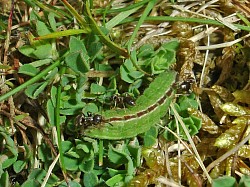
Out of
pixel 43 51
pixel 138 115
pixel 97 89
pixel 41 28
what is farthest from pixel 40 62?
pixel 138 115

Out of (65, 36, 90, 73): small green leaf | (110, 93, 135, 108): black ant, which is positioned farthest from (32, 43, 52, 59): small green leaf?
(110, 93, 135, 108): black ant

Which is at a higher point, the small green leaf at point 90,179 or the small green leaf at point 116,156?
the small green leaf at point 116,156

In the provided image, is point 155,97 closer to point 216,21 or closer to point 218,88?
point 218,88

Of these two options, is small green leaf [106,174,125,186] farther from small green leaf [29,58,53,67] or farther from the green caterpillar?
small green leaf [29,58,53,67]

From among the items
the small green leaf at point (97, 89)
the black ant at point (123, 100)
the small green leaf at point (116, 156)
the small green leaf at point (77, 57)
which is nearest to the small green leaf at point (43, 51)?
the small green leaf at point (77, 57)

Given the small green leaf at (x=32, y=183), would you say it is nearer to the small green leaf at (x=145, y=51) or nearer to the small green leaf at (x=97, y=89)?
the small green leaf at (x=97, y=89)

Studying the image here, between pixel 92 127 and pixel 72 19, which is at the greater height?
pixel 72 19

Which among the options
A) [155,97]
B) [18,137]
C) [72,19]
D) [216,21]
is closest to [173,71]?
[155,97]
